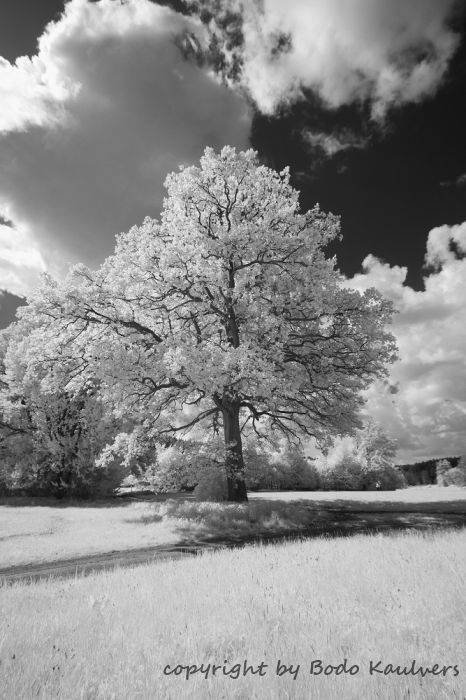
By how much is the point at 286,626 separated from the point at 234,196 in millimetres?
19400

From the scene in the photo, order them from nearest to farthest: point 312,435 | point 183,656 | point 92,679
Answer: point 92,679 < point 183,656 < point 312,435

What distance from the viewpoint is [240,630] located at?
473 centimetres

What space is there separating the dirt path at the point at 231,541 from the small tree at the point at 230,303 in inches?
184

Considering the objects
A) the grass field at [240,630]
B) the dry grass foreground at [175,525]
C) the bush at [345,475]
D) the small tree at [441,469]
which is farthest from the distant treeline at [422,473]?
the grass field at [240,630]

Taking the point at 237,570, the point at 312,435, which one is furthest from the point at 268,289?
the point at 237,570

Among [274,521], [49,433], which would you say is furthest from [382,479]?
[49,433]

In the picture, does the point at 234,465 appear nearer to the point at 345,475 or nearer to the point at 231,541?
the point at 231,541

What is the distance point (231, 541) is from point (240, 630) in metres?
9.59

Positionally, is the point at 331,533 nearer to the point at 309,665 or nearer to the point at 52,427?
the point at 309,665

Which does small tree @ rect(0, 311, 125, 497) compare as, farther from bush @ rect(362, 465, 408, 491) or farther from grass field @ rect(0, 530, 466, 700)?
bush @ rect(362, 465, 408, 491)

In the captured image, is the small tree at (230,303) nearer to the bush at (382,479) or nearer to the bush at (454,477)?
the bush at (382,479)

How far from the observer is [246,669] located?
3.89 metres

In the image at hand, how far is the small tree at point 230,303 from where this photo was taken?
17.9 meters

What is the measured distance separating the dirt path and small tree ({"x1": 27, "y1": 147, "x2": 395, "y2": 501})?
15.4 feet
